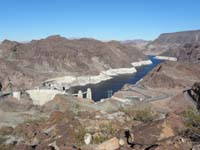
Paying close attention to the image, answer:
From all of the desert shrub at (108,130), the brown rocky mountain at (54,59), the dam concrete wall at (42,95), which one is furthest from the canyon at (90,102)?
the dam concrete wall at (42,95)

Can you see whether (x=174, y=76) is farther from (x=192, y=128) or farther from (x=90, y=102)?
(x=192, y=128)

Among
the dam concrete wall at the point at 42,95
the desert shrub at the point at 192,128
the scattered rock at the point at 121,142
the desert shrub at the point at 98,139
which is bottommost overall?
the dam concrete wall at the point at 42,95

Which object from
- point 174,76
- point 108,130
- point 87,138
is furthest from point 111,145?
point 174,76

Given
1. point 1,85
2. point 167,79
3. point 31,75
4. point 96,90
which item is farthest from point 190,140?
point 31,75

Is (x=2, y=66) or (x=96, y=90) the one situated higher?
(x=2, y=66)

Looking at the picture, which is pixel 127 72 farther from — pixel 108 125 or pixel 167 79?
pixel 108 125

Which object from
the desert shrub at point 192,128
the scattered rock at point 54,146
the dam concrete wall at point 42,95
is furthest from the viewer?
the dam concrete wall at point 42,95

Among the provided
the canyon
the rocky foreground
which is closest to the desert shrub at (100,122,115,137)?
the rocky foreground

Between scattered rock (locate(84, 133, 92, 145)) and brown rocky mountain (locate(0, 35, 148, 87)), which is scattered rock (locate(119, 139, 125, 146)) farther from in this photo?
brown rocky mountain (locate(0, 35, 148, 87))

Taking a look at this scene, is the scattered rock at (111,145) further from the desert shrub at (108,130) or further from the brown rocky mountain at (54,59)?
the brown rocky mountain at (54,59)
